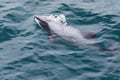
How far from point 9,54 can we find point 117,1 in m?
6.80

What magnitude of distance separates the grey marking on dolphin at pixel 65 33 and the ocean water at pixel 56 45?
0.24 m

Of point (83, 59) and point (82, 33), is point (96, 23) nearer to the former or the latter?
point (82, 33)

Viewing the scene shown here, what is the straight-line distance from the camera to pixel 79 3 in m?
15.0

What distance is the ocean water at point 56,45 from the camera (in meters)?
10.1

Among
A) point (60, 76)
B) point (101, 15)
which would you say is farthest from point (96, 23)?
point (60, 76)

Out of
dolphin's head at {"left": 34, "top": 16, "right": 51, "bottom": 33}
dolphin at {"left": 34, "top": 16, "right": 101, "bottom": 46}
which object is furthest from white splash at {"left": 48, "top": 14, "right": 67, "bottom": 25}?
dolphin's head at {"left": 34, "top": 16, "right": 51, "bottom": 33}

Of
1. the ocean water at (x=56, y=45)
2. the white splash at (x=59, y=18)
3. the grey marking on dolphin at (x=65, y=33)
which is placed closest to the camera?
the ocean water at (x=56, y=45)

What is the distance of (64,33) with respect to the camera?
12.3 meters

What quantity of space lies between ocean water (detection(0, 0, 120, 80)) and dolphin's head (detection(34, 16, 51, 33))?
19 cm

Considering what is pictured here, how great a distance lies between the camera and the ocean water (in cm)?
1006

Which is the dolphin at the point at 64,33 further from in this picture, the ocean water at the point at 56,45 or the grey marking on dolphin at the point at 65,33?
the ocean water at the point at 56,45

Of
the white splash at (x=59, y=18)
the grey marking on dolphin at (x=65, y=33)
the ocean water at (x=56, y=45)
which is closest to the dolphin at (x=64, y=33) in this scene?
the grey marking on dolphin at (x=65, y=33)

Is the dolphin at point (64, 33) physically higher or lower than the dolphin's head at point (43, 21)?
lower

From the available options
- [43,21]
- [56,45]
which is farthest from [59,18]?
[56,45]
